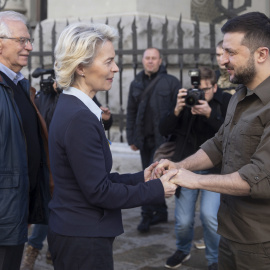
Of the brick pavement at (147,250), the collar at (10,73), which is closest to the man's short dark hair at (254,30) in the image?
the collar at (10,73)

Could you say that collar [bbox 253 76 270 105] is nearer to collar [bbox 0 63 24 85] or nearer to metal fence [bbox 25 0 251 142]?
collar [bbox 0 63 24 85]

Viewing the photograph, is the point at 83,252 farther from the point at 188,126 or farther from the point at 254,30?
the point at 188,126

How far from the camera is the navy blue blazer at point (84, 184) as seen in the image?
91.0 inches

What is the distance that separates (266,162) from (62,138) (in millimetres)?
921

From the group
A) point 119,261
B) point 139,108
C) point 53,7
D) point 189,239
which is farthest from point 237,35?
point 53,7

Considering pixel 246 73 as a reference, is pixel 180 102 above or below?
below

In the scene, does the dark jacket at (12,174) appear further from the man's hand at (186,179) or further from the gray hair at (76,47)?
the man's hand at (186,179)

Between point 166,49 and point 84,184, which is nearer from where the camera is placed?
point 84,184

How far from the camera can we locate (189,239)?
4.50 metres

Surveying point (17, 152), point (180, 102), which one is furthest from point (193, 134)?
point (17, 152)

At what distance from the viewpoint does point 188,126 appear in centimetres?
445

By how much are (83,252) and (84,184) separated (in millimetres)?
330

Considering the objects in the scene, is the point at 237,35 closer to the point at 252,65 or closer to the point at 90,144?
the point at 252,65

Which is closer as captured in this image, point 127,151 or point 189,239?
point 189,239
